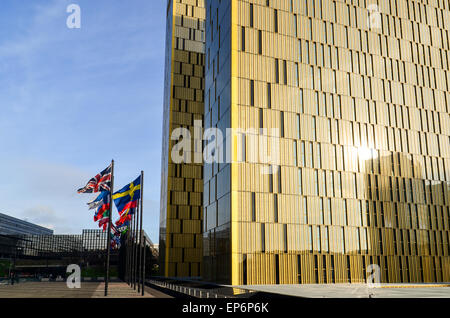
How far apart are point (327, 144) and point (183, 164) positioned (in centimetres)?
3057

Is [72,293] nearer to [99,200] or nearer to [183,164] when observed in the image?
Answer: [99,200]

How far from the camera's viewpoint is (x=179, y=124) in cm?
7312

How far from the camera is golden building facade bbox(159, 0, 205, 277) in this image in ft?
221

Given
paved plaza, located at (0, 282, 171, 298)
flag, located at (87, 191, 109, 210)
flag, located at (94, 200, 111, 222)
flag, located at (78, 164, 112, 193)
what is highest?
flag, located at (78, 164, 112, 193)

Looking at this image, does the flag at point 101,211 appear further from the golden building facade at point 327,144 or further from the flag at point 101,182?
the golden building facade at point 327,144

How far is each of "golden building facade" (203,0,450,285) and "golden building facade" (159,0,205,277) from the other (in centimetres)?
1808

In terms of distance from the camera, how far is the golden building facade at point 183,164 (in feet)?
221

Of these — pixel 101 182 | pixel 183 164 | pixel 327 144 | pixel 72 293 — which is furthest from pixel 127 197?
pixel 183 164

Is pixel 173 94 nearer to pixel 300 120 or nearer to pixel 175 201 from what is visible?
pixel 175 201

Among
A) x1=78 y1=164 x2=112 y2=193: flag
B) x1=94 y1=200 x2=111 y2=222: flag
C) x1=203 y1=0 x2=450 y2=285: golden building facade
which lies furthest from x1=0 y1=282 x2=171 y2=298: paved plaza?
x1=203 y1=0 x2=450 y2=285: golden building facade

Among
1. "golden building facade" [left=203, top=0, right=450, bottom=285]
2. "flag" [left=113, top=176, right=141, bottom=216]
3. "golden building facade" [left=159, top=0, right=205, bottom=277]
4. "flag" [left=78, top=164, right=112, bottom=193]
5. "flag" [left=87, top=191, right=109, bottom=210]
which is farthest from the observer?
"golden building facade" [left=159, top=0, right=205, bottom=277]

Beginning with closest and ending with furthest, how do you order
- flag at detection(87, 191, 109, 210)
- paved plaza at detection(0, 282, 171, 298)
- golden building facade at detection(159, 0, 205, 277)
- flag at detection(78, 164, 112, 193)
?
1. paved plaza at detection(0, 282, 171, 298)
2. flag at detection(78, 164, 112, 193)
3. flag at detection(87, 191, 109, 210)
4. golden building facade at detection(159, 0, 205, 277)

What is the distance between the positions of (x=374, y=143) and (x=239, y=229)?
20018mm

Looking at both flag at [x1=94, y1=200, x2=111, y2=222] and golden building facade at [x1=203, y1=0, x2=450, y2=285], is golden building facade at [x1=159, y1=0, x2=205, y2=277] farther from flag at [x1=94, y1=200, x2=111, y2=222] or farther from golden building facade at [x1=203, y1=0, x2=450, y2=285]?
flag at [x1=94, y1=200, x2=111, y2=222]
